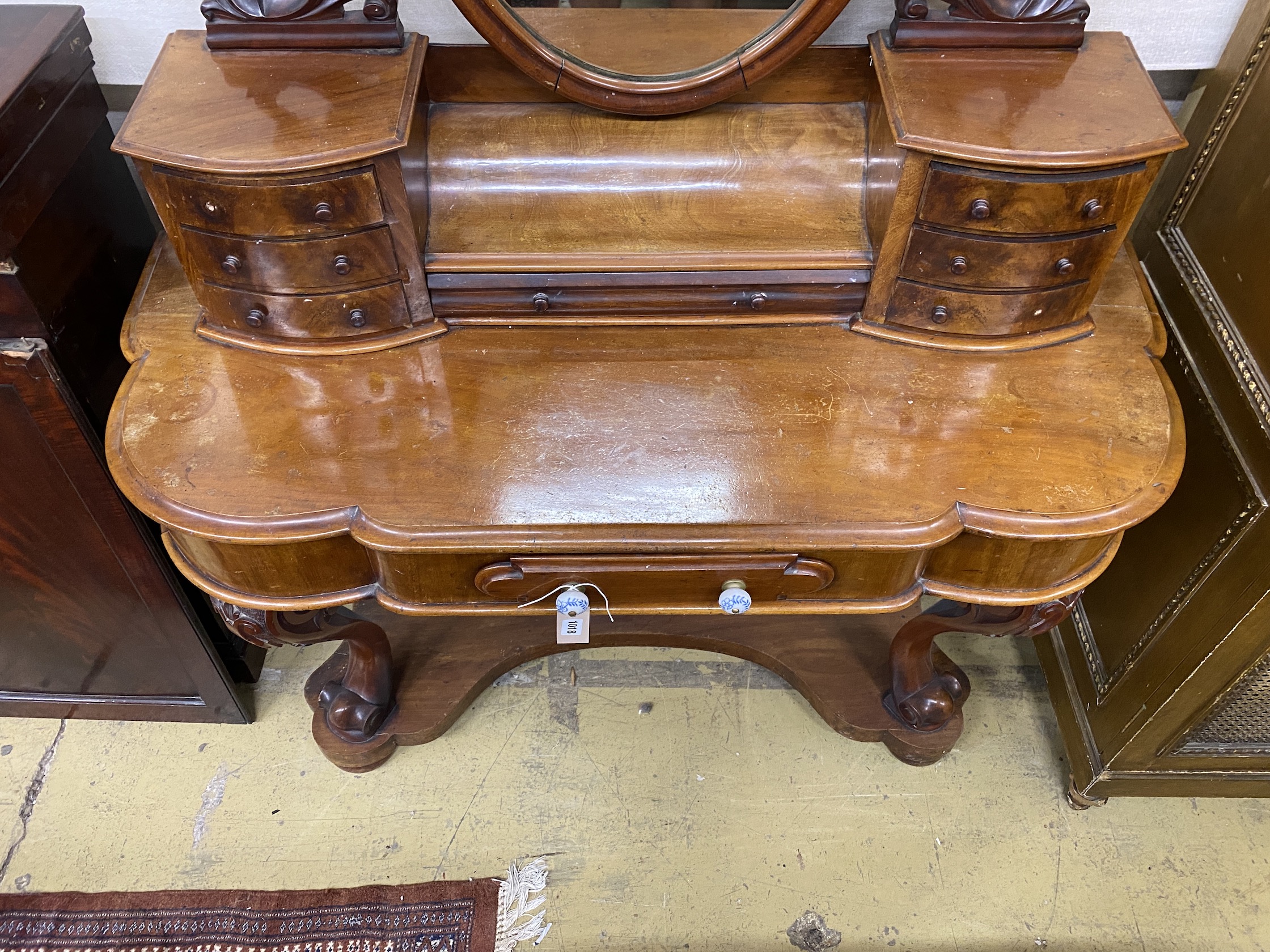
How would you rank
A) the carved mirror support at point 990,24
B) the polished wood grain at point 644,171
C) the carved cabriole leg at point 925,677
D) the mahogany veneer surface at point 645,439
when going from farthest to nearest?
1. the carved cabriole leg at point 925,677
2. the polished wood grain at point 644,171
3. the carved mirror support at point 990,24
4. the mahogany veneer surface at point 645,439

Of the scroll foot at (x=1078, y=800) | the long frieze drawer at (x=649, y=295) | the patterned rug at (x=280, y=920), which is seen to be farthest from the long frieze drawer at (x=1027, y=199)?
the patterned rug at (x=280, y=920)

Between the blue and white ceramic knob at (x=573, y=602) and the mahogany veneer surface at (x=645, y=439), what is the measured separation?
9 centimetres

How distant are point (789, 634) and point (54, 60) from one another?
161 cm

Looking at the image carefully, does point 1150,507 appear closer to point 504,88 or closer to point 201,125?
point 504,88

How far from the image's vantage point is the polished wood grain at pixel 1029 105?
1.16 metres

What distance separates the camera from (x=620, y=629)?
6.18ft

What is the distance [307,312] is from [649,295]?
0.49m

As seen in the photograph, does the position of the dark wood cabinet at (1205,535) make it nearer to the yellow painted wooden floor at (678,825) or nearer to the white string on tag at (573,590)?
the yellow painted wooden floor at (678,825)

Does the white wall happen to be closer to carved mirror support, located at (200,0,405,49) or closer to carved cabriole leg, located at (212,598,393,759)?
carved mirror support, located at (200,0,405,49)

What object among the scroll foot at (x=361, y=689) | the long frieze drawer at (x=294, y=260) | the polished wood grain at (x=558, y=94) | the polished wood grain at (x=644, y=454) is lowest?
the scroll foot at (x=361, y=689)

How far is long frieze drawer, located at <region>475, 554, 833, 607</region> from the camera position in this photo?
1188mm

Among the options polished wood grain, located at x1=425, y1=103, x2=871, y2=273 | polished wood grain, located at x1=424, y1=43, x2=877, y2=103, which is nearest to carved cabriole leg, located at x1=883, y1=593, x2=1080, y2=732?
polished wood grain, located at x1=425, y1=103, x2=871, y2=273

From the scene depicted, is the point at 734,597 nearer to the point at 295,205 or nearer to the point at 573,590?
the point at 573,590

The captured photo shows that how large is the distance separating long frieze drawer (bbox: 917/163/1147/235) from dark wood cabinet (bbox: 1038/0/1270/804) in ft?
0.83
